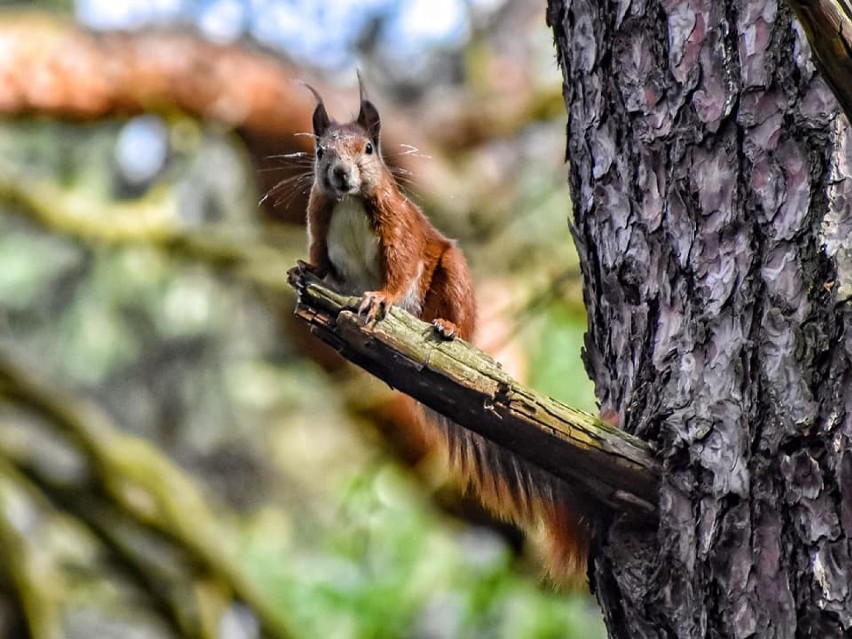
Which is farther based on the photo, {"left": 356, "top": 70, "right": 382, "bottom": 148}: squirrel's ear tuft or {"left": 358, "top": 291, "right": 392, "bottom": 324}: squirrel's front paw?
{"left": 356, "top": 70, "right": 382, "bottom": 148}: squirrel's ear tuft

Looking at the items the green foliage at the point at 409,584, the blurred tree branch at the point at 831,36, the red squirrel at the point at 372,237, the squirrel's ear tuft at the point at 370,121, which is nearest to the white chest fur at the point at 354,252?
the red squirrel at the point at 372,237

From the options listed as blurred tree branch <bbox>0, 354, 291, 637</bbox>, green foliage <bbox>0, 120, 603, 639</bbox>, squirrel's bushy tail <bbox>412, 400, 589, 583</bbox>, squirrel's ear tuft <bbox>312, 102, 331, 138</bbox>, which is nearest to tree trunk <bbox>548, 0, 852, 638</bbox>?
squirrel's bushy tail <bbox>412, 400, 589, 583</bbox>

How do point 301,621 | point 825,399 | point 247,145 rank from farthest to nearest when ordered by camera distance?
point 247,145 → point 301,621 → point 825,399

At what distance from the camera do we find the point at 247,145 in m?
4.95

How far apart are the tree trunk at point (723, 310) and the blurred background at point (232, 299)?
1.18 feet

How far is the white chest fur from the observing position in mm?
2334

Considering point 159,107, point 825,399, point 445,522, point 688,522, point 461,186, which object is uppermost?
point 461,186

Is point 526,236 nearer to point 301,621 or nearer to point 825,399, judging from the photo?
point 301,621

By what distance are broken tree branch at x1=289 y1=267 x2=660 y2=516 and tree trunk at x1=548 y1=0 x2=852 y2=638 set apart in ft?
0.24

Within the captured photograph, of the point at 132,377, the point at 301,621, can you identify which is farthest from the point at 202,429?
the point at 301,621

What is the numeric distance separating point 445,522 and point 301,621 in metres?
0.71

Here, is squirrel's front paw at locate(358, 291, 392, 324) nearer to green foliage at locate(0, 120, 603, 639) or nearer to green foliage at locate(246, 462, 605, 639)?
green foliage at locate(0, 120, 603, 639)

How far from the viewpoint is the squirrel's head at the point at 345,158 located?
2295mm

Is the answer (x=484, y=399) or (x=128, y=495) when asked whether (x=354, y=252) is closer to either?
(x=484, y=399)
